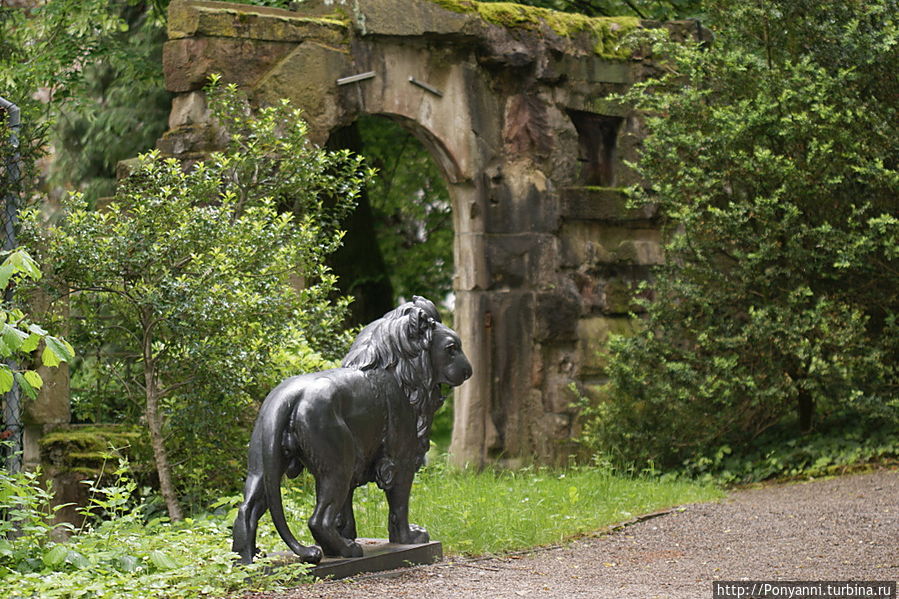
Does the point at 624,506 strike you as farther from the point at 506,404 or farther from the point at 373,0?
the point at 373,0

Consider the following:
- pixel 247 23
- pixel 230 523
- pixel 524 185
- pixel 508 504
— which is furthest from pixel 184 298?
pixel 524 185

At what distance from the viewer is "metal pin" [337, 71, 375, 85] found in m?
10.2

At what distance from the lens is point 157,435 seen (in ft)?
24.0

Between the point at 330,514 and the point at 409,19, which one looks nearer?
the point at 330,514

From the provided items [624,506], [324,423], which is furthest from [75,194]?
[624,506]

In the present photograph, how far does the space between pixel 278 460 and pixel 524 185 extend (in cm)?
618

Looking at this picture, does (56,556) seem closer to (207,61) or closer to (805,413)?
(207,61)

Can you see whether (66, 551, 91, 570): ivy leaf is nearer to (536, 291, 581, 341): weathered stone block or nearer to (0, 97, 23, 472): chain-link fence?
(0, 97, 23, 472): chain-link fence

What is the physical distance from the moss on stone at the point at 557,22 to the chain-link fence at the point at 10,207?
175 inches

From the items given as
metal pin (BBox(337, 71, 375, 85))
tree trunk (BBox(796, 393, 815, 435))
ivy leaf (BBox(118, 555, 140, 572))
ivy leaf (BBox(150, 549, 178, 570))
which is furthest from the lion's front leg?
tree trunk (BBox(796, 393, 815, 435))

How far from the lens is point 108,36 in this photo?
13.0 m

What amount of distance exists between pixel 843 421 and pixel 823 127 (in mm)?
2484

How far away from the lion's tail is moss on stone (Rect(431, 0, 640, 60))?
233 inches

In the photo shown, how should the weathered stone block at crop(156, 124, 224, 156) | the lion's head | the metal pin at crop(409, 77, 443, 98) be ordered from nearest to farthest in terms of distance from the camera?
the lion's head < the weathered stone block at crop(156, 124, 224, 156) < the metal pin at crop(409, 77, 443, 98)
